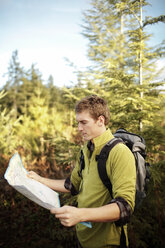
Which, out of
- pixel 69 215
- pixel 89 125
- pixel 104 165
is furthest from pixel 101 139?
pixel 69 215

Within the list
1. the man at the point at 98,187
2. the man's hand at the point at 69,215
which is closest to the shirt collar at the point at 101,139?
the man at the point at 98,187

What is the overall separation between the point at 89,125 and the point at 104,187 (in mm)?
555

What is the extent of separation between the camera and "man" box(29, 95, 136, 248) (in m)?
1.06

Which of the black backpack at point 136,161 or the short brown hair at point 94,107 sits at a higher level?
the short brown hair at point 94,107

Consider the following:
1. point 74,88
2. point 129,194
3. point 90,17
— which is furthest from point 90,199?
point 90,17

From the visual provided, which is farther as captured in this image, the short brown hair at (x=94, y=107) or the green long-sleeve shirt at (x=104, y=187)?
the short brown hair at (x=94, y=107)

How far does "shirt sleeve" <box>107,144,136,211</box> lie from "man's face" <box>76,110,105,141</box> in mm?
305

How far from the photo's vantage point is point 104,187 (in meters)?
1.42

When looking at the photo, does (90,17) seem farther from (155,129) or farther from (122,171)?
(122,171)

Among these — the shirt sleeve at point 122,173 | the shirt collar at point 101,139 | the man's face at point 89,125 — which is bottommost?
the shirt sleeve at point 122,173

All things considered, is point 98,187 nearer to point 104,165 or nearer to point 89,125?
point 104,165

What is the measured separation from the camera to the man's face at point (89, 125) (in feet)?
5.28

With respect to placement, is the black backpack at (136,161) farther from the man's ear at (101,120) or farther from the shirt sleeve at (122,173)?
the man's ear at (101,120)

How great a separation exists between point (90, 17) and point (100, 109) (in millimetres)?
7839
